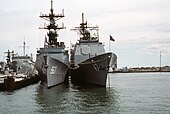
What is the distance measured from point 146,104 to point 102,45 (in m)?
25.0

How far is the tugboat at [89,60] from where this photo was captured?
147ft

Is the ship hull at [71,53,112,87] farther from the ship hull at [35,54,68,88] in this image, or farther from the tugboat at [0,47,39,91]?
the tugboat at [0,47,39,91]

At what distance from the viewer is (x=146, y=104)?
98.4 ft

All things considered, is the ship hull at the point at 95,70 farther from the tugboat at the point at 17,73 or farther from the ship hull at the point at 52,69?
the tugboat at the point at 17,73

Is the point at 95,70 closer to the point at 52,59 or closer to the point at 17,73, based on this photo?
the point at 52,59

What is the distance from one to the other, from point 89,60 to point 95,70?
179cm

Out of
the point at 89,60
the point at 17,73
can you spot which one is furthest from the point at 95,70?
the point at 17,73

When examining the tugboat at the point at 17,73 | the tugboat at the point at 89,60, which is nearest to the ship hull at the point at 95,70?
the tugboat at the point at 89,60

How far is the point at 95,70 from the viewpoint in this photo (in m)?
45.7

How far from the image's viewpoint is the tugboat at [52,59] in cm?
4484

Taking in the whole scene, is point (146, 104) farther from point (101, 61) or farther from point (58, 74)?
point (58, 74)

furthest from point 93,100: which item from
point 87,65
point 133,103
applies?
point 87,65

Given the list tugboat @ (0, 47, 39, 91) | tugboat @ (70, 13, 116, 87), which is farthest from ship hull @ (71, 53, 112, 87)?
tugboat @ (0, 47, 39, 91)

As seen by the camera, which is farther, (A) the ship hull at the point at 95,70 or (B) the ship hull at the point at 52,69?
(A) the ship hull at the point at 95,70
